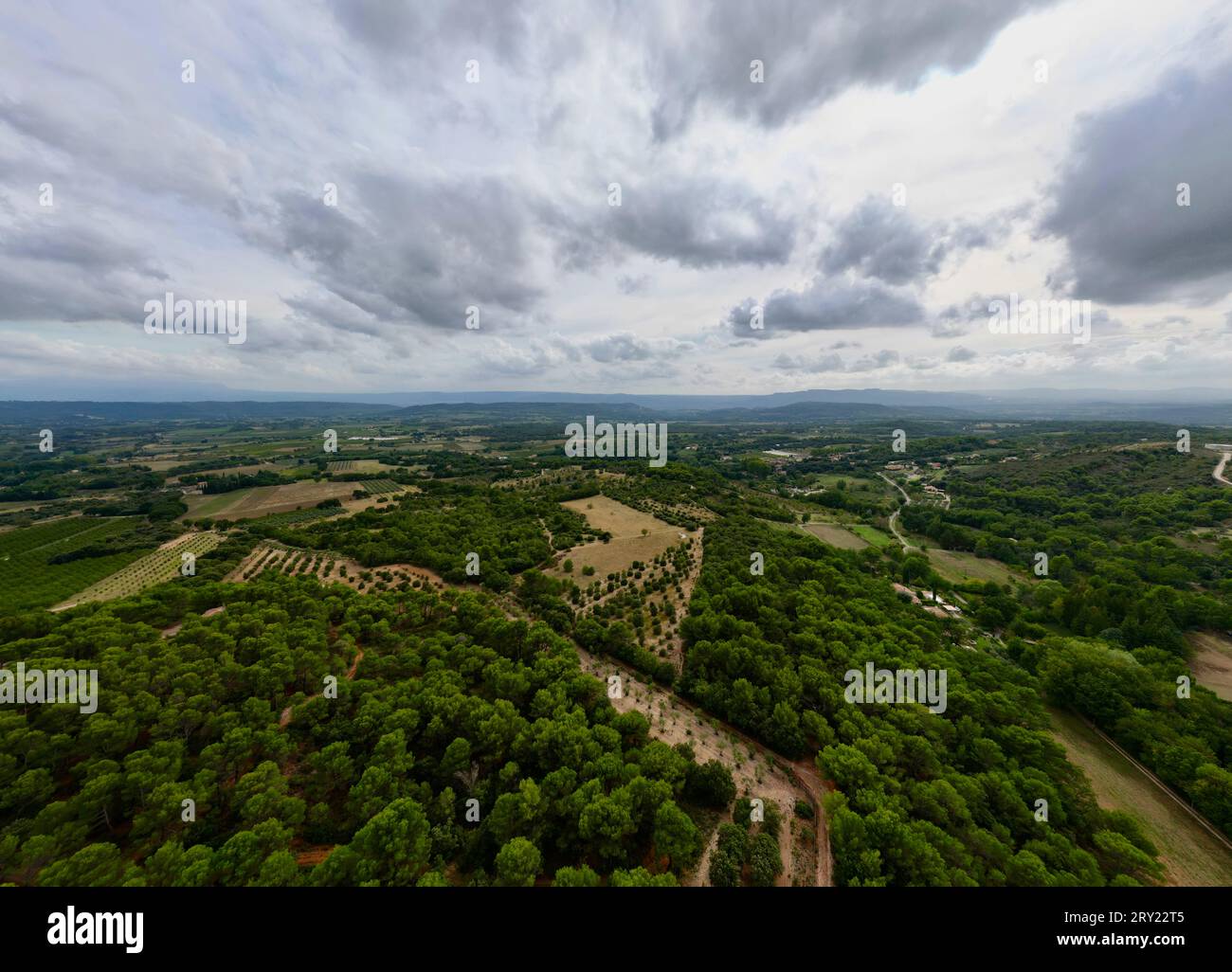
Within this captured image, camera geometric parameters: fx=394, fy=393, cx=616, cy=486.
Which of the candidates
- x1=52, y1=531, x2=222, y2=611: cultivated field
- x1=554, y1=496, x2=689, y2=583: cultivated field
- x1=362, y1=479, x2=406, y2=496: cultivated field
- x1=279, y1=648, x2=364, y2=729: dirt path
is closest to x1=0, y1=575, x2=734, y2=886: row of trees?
x1=279, y1=648, x2=364, y2=729: dirt path

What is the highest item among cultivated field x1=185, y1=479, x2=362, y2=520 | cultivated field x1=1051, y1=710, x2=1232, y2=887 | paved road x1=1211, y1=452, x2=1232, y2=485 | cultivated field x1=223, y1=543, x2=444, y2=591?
paved road x1=1211, y1=452, x2=1232, y2=485

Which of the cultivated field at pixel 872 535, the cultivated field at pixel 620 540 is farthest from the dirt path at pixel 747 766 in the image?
the cultivated field at pixel 872 535

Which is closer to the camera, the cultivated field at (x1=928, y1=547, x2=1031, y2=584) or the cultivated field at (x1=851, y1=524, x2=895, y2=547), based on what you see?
the cultivated field at (x1=928, y1=547, x2=1031, y2=584)

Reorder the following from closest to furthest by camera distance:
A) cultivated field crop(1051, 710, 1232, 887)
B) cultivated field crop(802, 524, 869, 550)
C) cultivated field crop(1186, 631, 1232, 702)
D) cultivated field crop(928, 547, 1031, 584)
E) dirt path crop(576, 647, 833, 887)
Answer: dirt path crop(576, 647, 833, 887) → cultivated field crop(1051, 710, 1232, 887) → cultivated field crop(1186, 631, 1232, 702) → cultivated field crop(928, 547, 1031, 584) → cultivated field crop(802, 524, 869, 550)

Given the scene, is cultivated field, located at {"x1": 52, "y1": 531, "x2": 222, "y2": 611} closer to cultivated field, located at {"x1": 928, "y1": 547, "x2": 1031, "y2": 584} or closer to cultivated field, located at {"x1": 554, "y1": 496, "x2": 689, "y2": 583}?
cultivated field, located at {"x1": 554, "y1": 496, "x2": 689, "y2": 583}

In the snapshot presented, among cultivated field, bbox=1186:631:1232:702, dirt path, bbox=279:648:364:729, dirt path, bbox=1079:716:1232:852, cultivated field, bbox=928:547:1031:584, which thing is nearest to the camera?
dirt path, bbox=1079:716:1232:852
